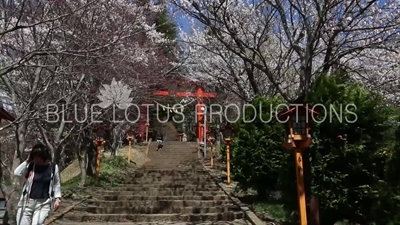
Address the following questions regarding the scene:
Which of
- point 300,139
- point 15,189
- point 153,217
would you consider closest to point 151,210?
point 153,217

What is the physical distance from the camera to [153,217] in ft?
35.8

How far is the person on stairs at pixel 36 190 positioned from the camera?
6203 millimetres

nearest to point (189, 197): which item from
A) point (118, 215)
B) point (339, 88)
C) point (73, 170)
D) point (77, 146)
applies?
point (118, 215)

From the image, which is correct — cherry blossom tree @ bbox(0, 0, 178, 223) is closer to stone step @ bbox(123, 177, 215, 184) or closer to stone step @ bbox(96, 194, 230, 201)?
stone step @ bbox(96, 194, 230, 201)

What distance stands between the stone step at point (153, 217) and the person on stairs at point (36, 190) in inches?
182

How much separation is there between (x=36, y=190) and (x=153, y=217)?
4.97 metres

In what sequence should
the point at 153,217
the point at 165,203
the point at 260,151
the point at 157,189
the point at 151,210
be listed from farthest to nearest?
the point at 157,189, the point at 260,151, the point at 165,203, the point at 151,210, the point at 153,217

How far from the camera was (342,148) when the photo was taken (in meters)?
7.75

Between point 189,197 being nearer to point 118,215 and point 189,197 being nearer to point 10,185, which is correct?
point 118,215

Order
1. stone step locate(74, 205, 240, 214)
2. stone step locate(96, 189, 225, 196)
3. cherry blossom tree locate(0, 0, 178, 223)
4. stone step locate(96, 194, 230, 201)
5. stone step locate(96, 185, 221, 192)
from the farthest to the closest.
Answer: stone step locate(96, 185, 221, 192)
stone step locate(96, 189, 225, 196)
stone step locate(96, 194, 230, 201)
stone step locate(74, 205, 240, 214)
cherry blossom tree locate(0, 0, 178, 223)

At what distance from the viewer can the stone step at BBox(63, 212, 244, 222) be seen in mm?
10695

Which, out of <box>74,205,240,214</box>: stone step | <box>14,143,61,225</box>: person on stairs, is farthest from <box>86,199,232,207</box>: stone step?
<box>14,143,61,225</box>: person on stairs

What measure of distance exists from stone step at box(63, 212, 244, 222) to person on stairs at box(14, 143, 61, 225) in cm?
463

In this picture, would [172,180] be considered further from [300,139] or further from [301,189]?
[300,139]
